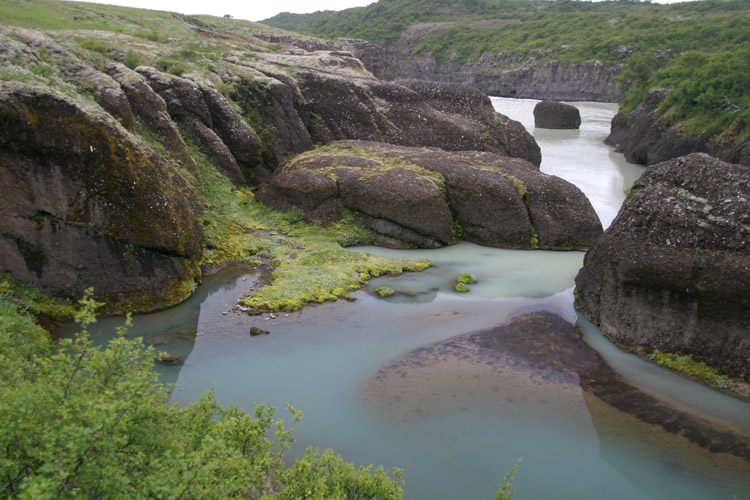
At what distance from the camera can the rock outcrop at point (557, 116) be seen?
159 feet

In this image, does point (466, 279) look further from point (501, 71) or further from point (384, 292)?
point (501, 71)

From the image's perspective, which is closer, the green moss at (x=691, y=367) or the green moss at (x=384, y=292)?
the green moss at (x=691, y=367)

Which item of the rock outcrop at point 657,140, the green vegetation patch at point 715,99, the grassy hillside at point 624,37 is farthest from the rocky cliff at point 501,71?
the green vegetation patch at point 715,99

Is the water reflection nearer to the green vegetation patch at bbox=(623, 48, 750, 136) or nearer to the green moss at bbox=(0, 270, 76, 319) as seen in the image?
the green moss at bbox=(0, 270, 76, 319)

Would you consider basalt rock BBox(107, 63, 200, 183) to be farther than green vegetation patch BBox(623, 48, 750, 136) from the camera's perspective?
No

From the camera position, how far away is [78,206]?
11.9 m

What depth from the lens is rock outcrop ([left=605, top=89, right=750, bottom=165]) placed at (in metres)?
29.7

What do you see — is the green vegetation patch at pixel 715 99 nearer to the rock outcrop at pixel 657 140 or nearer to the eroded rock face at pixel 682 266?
the rock outcrop at pixel 657 140

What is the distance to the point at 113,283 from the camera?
12.1 meters

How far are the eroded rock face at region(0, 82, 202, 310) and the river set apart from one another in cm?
119

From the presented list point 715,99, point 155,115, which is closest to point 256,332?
point 155,115

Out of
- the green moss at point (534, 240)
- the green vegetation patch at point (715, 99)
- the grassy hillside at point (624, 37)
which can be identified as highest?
the grassy hillside at point (624, 37)

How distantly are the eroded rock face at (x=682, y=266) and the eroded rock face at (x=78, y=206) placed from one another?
34.0 feet

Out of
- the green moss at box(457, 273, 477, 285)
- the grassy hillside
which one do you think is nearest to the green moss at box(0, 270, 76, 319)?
the green moss at box(457, 273, 477, 285)
